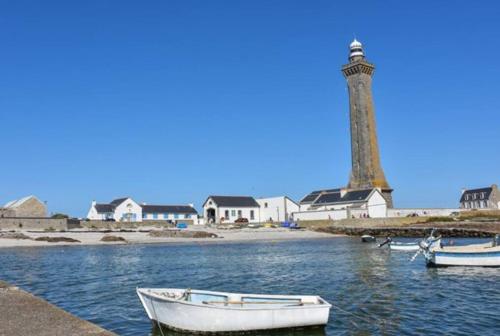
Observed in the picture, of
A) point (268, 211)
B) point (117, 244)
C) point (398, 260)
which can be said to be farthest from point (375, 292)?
point (268, 211)

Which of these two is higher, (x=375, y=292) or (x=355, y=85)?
(x=355, y=85)

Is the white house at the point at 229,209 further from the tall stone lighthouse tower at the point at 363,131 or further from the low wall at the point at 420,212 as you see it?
the low wall at the point at 420,212

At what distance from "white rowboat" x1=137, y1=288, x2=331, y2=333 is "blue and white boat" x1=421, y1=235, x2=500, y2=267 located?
63.9 feet

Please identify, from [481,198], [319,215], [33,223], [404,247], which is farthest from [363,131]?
[33,223]

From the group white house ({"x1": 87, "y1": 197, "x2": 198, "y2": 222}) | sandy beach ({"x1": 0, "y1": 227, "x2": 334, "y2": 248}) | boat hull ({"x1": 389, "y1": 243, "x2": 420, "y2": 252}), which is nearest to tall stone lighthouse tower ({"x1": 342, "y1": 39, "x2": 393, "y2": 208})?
sandy beach ({"x1": 0, "y1": 227, "x2": 334, "y2": 248})

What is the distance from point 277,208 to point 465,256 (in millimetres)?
80916

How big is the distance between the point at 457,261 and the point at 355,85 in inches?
3196

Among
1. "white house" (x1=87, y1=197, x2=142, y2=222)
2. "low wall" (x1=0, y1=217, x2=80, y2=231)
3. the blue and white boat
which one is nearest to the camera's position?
the blue and white boat

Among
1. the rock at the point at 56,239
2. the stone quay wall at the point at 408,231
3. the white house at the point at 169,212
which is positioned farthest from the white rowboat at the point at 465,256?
the white house at the point at 169,212

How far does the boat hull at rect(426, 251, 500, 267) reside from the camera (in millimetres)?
31234

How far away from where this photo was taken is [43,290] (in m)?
25.2

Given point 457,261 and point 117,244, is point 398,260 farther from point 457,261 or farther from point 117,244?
point 117,244

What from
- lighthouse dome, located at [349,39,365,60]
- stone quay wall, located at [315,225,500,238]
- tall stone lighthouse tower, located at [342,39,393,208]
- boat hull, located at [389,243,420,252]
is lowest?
boat hull, located at [389,243,420,252]

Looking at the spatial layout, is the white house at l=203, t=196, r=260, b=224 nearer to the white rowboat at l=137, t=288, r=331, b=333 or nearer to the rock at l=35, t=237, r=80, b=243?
the rock at l=35, t=237, r=80, b=243
